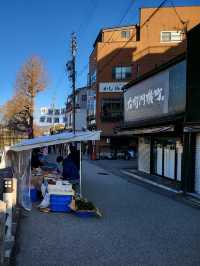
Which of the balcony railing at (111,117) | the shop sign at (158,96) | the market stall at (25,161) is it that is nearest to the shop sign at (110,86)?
the balcony railing at (111,117)

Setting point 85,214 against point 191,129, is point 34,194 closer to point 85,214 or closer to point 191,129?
point 85,214

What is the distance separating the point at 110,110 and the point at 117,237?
1332 inches

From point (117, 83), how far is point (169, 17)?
1037 centimetres

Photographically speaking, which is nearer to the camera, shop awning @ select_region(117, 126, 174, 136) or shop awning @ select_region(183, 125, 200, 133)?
shop awning @ select_region(183, 125, 200, 133)

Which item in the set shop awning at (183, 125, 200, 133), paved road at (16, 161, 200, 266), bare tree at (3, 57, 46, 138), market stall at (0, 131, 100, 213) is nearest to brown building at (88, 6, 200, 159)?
bare tree at (3, 57, 46, 138)

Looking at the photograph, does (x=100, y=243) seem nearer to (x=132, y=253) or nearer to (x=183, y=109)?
(x=132, y=253)

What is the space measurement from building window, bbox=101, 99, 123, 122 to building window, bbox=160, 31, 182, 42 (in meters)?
9.90

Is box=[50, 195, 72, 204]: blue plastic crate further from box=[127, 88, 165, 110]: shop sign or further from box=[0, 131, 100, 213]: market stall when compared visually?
box=[127, 88, 165, 110]: shop sign

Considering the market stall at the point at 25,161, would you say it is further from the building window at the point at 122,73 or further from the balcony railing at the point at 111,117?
the building window at the point at 122,73

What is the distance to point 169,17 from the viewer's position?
41.3 meters

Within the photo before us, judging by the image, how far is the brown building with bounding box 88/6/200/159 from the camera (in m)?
40.6

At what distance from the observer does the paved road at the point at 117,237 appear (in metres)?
5.90

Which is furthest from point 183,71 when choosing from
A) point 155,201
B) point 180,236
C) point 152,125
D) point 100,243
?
point 100,243

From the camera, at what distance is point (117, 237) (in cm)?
726
